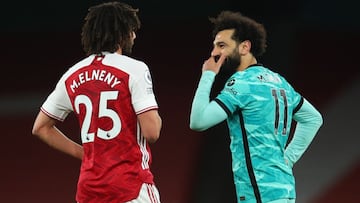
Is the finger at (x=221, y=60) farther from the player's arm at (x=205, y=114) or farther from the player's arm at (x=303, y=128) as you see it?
the player's arm at (x=303, y=128)

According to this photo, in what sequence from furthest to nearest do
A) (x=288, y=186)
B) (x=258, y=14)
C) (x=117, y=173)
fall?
(x=258, y=14)
(x=288, y=186)
(x=117, y=173)

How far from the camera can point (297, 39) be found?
809 centimetres

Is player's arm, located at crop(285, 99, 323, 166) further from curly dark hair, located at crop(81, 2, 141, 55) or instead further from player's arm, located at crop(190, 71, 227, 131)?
curly dark hair, located at crop(81, 2, 141, 55)

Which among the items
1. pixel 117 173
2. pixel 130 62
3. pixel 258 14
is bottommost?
pixel 117 173

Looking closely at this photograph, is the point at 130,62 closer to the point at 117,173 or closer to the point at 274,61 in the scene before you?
the point at 117,173

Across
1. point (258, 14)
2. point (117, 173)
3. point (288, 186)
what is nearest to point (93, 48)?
point (117, 173)

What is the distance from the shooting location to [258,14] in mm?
7938

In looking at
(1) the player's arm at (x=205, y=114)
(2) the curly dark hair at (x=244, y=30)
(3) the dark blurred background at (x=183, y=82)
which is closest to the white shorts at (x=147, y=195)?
(1) the player's arm at (x=205, y=114)

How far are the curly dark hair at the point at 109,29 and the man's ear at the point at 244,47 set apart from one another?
641 millimetres

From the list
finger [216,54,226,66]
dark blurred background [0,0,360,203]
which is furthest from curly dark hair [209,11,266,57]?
dark blurred background [0,0,360,203]

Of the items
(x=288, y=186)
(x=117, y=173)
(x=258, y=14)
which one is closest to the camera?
(x=117, y=173)
